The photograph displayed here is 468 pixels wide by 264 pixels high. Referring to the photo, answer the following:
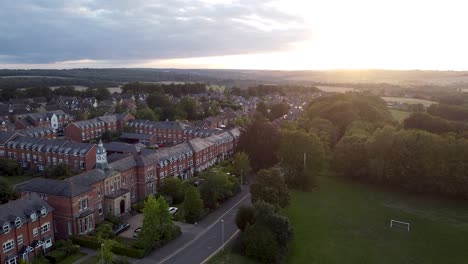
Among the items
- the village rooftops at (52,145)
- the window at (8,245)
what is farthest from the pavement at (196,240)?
the village rooftops at (52,145)

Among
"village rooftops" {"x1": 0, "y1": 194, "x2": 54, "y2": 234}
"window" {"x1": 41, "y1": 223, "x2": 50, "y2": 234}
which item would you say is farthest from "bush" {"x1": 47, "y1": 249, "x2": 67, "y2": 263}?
"village rooftops" {"x1": 0, "y1": 194, "x2": 54, "y2": 234}

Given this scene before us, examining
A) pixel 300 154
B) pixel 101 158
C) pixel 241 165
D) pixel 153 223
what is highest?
pixel 101 158

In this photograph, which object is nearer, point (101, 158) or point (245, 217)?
point (245, 217)

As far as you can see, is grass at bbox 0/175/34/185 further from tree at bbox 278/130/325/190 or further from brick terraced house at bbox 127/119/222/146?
tree at bbox 278/130/325/190

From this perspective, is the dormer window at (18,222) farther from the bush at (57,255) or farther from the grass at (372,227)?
the grass at (372,227)

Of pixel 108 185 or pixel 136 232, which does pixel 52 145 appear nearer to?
pixel 108 185

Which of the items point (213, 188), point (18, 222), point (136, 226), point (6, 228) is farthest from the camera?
point (213, 188)

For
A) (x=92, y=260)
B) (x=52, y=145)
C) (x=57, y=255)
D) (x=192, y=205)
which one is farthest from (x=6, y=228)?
(x=52, y=145)

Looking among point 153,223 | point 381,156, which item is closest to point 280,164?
point 381,156
